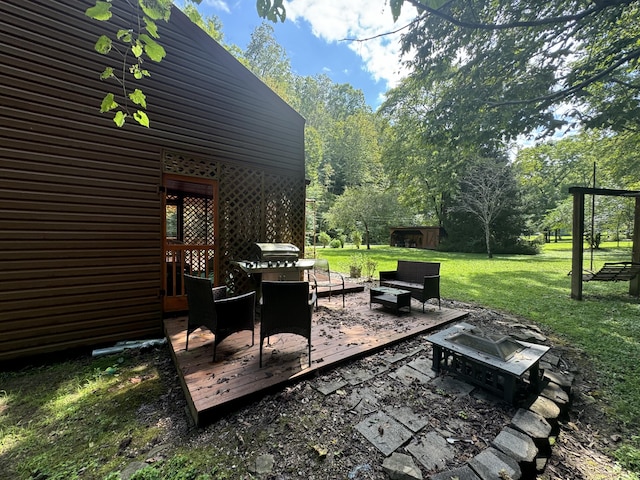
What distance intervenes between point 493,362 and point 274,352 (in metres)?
2.24

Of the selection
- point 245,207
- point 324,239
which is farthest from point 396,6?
point 324,239

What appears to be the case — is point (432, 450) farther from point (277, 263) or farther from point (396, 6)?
point (277, 263)

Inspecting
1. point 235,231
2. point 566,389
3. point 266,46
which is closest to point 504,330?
point 566,389

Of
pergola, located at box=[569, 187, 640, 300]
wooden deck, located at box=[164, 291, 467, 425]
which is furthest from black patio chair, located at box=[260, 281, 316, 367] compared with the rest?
pergola, located at box=[569, 187, 640, 300]

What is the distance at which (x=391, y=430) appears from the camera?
2.01 metres

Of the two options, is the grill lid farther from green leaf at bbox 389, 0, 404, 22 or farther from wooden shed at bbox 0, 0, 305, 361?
green leaf at bbox 389, 0, 404, 22

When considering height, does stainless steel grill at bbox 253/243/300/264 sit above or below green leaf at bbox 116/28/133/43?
below

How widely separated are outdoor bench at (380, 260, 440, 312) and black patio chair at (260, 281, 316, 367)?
8.50 ft

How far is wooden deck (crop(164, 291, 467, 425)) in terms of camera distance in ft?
7.55

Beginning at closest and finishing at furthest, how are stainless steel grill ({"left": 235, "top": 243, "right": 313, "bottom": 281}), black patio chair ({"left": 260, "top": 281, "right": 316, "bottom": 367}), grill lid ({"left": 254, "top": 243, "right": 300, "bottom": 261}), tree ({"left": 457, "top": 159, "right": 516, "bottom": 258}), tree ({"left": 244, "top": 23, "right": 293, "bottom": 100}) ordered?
black patio chair ({"left": 260, "top": 281, "right": 316, "bottom": 367}) < stainless steel grill ({"left": 235, "top": 243, "right": 313, "bottom": 281}) < grill lid ({"left": 254, "top": 243, "right": 300, "bottom": 261}) < tree ({"left": 457, "top": 159, "right": 516, "bottom": 258}) < tree ({"left": 244, "top": 23, "right": 293, "bottom": 100})

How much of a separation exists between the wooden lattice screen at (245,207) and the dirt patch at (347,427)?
2.33 m

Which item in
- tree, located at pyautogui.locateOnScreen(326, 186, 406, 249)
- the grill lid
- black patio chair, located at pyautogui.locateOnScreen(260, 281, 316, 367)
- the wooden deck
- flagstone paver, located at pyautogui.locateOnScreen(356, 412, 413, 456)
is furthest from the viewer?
tree, located at pyautogui.locateOnScreen(326, 186, 406, 249)

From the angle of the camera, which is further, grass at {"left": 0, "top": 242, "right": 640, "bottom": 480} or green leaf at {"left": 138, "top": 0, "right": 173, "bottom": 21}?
grass at {"left": 0, "top": 242, "right": 640, "bottom": 480}

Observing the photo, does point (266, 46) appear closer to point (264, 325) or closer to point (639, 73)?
point (639, 73)
